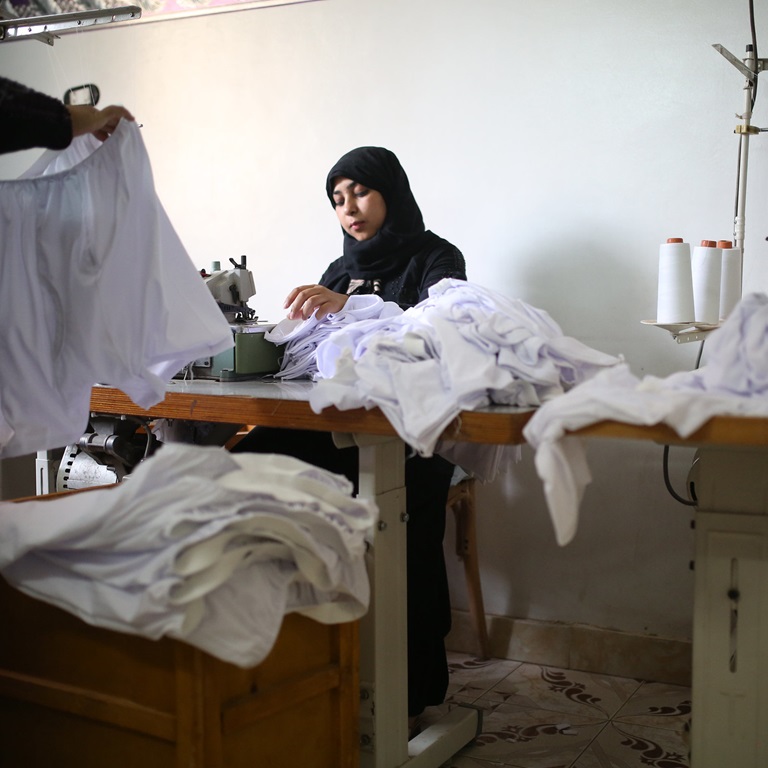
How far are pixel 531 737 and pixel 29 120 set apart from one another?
1900mm

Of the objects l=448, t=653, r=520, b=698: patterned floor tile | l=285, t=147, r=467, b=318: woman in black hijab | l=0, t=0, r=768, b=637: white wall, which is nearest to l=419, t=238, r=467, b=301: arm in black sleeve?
l=285, t=147, r=467, b=318: woman in black hijab

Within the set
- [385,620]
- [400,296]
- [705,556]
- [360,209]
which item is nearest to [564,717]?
[385,620]

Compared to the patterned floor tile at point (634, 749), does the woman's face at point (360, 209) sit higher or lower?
higher

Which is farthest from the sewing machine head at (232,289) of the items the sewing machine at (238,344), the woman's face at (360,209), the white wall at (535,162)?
the white wall at (535,162)

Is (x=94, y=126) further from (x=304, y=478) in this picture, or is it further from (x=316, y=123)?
(x=316, y=123)

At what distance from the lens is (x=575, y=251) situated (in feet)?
9.57

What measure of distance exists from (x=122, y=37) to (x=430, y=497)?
2.33 m

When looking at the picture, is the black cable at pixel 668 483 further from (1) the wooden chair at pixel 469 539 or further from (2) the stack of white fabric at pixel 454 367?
(2) the stack of white fabric at pixel 454 367

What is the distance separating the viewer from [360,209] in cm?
281

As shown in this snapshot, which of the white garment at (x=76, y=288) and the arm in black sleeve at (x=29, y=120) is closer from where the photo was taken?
the arm in black sleeve at (x=29, y=120)

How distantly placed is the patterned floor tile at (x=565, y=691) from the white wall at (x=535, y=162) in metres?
0.18

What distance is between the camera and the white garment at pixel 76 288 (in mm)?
1905

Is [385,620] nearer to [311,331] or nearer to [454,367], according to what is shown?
[454,367]

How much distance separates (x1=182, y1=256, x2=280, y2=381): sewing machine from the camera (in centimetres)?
233
